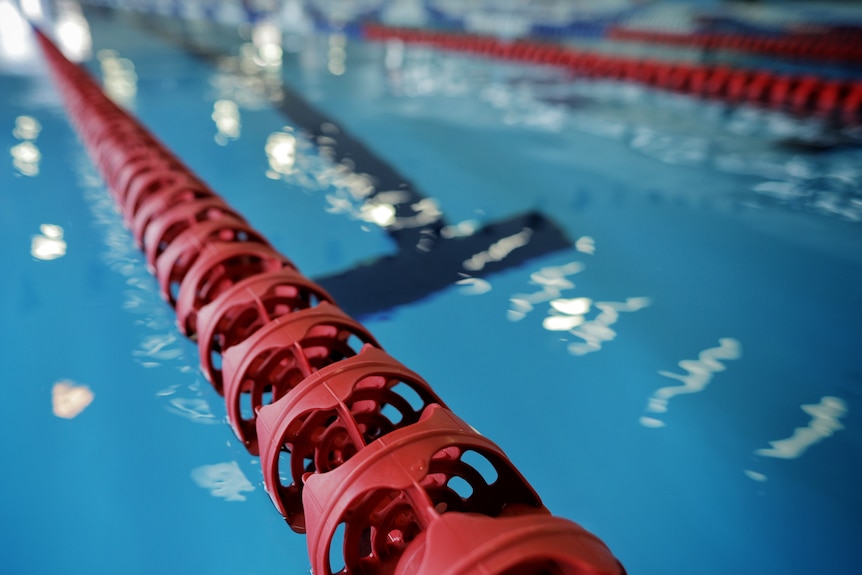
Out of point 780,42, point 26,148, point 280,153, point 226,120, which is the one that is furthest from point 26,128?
point 780,42

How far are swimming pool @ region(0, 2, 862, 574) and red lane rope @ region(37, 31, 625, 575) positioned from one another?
7.4 inches

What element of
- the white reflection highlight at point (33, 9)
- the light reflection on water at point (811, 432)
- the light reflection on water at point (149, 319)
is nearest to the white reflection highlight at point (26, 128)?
the light reflection on water at point (149, 319)

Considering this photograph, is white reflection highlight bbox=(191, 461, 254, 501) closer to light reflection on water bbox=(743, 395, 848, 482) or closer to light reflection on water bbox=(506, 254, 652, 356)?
light reflection on water bbox=(506, 254, 652, 356)

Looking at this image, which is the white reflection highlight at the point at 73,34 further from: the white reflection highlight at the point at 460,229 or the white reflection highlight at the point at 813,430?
the white reflection highlight at the point at 813,430

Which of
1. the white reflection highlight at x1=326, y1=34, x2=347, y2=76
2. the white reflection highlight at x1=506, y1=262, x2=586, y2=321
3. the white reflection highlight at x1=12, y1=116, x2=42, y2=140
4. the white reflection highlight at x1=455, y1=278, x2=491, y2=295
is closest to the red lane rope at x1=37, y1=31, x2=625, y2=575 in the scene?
the white reflection highlight at x1=455, y1=278, x2=491, y2=295

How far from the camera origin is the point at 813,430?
1.82 m

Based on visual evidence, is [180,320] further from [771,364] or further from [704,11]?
[704,11]

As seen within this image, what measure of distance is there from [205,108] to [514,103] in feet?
10.0

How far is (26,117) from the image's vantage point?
206 inches

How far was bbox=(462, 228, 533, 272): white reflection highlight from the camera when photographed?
2777 millimetres

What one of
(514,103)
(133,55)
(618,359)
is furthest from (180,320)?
(133,55)

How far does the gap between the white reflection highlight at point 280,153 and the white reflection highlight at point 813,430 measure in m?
3.10

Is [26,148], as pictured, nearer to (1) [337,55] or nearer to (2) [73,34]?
(1) [337,55]

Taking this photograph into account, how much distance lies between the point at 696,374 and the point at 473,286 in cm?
95
